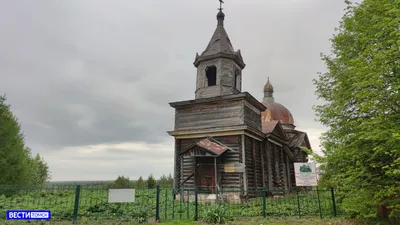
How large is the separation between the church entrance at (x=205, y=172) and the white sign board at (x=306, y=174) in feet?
23.8

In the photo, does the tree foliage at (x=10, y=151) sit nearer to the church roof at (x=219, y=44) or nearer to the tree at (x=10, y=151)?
the tree at (x=10, y=151)

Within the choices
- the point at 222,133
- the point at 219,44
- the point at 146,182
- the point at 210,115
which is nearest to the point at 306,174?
the point at 222,133

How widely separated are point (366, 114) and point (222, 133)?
9604 millimetres

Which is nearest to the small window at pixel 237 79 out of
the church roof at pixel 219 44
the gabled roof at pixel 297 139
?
the church roof at pixel 219 44

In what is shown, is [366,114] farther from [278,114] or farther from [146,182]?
[146,182]

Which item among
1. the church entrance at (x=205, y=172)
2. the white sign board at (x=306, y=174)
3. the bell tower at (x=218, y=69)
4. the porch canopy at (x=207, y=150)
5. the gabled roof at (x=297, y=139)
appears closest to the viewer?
the white sign board at (x=306, y=174)

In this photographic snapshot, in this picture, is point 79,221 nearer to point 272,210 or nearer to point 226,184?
point 272,210

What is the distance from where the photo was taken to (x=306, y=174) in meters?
11.0

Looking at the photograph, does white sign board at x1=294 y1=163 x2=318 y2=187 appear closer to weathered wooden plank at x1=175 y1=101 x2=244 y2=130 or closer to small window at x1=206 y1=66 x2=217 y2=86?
weathered wooden plank at x1=175 y1=101 x2=244 y2=130

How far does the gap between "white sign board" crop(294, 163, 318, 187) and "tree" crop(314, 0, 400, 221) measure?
0.45 m

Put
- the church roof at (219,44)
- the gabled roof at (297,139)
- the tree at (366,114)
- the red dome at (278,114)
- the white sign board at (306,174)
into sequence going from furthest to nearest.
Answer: the red dome at (278,114) < the gabled roof at (297,139) < the church roof at (219,44) < the white sign board at (306,174) < the tree at (366,114)

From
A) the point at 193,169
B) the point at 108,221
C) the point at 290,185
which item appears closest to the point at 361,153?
the point at 108,221

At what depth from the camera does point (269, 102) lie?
4103cm

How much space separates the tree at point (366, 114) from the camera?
8.00m
